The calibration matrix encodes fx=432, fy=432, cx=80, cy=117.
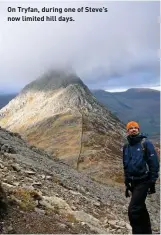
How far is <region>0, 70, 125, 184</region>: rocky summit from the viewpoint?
277 ft

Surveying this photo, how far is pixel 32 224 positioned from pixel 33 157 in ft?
77.8

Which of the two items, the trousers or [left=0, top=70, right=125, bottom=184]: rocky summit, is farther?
[left=0, top=70, right=125, bottom=184]: rocky summit

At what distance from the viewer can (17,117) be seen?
132375 millimetres

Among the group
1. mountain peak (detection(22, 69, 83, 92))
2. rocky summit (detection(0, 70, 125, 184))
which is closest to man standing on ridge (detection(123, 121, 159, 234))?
rocky summit (detection(0, 70, 125, 184))

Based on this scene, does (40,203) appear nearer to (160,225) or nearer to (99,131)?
(160,225)

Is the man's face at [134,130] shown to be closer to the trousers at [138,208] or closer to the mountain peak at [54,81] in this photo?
the trousers at [138,208]

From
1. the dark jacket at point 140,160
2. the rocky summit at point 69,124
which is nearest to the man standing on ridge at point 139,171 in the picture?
the dark jacket at point 140,160

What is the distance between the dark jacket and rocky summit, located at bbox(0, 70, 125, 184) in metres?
52.9

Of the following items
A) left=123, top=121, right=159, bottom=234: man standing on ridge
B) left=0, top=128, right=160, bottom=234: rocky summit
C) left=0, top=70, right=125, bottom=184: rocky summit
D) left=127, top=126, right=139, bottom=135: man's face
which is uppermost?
left=127, top=126, right=139, bottom=135: man's face

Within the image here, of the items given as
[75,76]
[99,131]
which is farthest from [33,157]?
[75,76]

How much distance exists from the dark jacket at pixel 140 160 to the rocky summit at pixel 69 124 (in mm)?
52858

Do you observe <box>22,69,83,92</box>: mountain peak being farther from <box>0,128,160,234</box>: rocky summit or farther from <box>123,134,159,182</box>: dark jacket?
<box>123,134,159,182</box>: dark jacket

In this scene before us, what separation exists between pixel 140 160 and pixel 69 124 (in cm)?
9496

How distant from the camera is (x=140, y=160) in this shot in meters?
15.0
